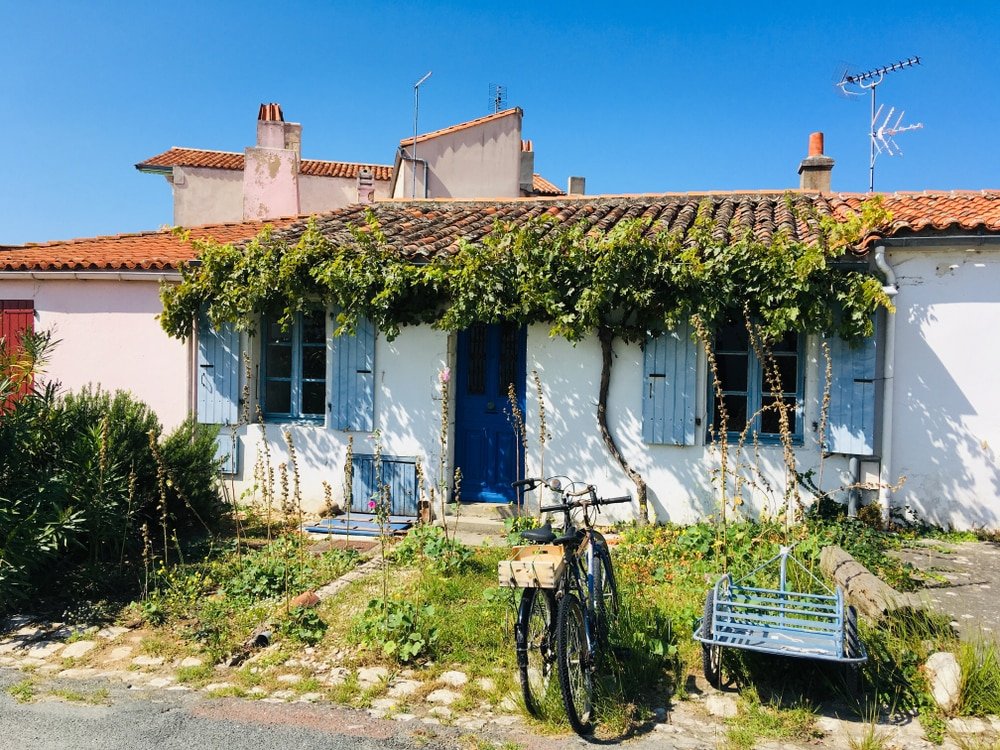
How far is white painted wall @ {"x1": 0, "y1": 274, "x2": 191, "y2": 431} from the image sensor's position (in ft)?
29.8

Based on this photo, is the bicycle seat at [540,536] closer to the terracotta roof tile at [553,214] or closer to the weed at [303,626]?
the weed at [303,626]

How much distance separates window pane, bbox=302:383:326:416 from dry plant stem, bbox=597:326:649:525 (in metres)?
3.37

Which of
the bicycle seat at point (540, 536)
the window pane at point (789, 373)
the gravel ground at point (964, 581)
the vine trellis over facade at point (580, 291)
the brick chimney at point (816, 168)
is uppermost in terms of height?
the brick chimney at point (816, 168)

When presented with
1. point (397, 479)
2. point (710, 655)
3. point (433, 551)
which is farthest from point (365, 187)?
point (710, 655)

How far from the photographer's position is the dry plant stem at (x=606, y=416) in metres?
7.51

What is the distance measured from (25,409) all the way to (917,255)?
27.2ft

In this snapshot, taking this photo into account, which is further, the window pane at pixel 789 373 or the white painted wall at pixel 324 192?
the white painted wall at pixel 324 192

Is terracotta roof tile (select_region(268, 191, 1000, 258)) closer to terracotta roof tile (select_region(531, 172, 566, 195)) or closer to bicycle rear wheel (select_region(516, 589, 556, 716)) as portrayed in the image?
bicycle rear wheel (select_region(516, 589, 556, 716))

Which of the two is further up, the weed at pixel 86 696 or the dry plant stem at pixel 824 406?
the dry plant stem at pixel 824 406

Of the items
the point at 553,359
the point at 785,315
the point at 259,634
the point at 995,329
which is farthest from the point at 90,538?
the point at 995,329

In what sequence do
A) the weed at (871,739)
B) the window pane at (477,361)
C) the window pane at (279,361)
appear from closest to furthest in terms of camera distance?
the weed at (871,739) → the window pane at (477,361) → the window pane at (279,361)

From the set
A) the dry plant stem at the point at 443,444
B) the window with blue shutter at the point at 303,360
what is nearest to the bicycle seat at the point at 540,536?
the dry plant stem at the point at 443,444

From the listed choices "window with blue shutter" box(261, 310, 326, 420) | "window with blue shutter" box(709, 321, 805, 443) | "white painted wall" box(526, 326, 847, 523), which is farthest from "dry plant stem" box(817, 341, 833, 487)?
"window with blue shutter" box(261, 310, 326, 420)

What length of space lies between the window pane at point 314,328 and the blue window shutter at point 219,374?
794 mm
